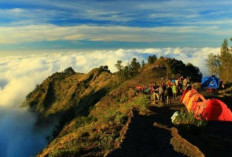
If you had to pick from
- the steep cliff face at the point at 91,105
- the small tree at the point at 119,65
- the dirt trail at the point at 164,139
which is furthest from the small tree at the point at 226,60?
the dirt trail at the point at 164,139

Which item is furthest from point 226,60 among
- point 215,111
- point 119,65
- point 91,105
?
point 215,111

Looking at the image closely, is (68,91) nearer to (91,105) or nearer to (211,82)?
(91,105)

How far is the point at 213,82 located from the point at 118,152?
810 inches

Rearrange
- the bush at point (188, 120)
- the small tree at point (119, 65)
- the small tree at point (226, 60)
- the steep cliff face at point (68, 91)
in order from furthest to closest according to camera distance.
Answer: the steep cliff face at point (68, 91)
the small tree at point (119, 65)
the small tree at point (226, 60)
the bush at point (188, 120)

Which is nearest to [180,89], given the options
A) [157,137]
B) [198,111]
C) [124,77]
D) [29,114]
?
[198,111]

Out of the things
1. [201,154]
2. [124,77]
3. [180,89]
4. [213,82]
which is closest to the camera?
[201,154]

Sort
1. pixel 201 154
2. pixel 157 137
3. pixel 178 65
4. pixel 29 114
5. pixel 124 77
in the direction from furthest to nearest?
pixel 29 114 → pixel 124 77 → pixel 178 65 → pixel 157 137 → pixel 201 154

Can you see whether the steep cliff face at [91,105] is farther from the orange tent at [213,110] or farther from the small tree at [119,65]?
the orange tent at [213,110]

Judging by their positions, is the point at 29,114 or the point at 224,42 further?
the point at 29,114

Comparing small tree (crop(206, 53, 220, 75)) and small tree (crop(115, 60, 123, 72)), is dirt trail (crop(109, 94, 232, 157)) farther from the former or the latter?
small tree (crop(206, 53, 220, 75))

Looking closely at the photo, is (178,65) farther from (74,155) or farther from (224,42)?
Result: (74,155)

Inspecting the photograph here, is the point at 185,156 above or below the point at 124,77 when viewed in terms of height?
above

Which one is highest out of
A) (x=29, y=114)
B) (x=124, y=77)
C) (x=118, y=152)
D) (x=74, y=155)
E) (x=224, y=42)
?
(x=224, y=42)

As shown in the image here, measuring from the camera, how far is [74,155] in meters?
11.2
